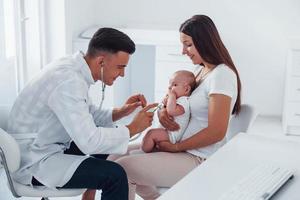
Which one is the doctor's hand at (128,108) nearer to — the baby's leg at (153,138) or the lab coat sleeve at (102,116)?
the lab coat sleeve at (102,116)

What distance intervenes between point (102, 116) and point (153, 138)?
313mm

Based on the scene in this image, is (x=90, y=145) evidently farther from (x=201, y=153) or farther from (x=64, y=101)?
(x=201, y=153)

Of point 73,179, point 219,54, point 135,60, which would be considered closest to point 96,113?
point 73,179

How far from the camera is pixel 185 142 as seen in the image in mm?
2172

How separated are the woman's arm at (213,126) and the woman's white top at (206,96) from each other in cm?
4

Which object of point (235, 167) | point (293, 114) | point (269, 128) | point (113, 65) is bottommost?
point (269, 128)

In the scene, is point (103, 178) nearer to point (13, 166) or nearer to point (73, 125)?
point (73, 125)

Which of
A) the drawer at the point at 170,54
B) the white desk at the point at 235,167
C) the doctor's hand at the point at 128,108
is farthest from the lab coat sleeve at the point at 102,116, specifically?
the drawer at the point at 170,54

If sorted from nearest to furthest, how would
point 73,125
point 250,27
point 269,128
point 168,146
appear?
1. point 73,125
2. point 168,146
3. point 269,128
4. point 250,27

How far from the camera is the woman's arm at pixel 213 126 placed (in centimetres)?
214

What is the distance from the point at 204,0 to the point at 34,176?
2.69 metres

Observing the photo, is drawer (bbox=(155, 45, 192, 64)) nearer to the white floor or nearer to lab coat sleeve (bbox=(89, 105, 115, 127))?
the white floor

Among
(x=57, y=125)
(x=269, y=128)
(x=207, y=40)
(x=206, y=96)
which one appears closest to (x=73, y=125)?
(x=57, y=125)

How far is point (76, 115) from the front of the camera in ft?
6.47
